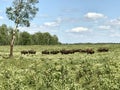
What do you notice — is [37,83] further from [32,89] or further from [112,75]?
[112,75]

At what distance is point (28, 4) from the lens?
63.5m

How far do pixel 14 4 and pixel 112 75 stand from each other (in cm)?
4093

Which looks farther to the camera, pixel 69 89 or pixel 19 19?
pixel 19 19

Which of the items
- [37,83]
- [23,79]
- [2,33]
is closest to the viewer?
[37,83]

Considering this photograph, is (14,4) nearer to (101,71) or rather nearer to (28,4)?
(28,4)

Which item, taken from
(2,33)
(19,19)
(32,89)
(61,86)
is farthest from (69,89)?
(2,33)

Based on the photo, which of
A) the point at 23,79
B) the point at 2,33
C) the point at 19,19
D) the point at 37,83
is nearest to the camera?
the point at 37,83

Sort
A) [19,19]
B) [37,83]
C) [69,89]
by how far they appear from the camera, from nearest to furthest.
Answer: [69,89]
[37,83]
[19,19]

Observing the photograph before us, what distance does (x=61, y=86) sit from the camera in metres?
23.3

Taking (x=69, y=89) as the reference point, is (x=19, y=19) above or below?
above

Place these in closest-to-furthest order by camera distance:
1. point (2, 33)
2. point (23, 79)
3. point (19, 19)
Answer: point (23, 79) → point (19, 19) → point (2, 33)

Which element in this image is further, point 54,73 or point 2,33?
point 2,33

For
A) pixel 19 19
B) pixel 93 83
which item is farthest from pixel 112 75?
pixel 19 19

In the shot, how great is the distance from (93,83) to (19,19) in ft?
129
